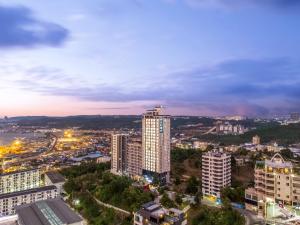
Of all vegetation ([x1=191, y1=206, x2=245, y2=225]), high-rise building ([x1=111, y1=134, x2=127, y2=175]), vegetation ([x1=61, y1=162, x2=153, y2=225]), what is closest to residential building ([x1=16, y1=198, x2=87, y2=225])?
vegetation ([x1=61, y1=162, x2=153, y2=225])

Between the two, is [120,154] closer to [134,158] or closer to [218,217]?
[134,158]

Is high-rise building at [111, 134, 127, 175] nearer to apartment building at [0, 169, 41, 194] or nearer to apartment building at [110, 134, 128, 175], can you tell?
apartment building at [110, 134, 128, 175]

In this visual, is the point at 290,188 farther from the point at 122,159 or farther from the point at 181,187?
the point at 122,159

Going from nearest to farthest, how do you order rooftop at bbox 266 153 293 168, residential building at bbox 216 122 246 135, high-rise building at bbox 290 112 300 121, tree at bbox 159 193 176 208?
rooftop at bbox 266 153 293 168
tree at bbox 159 193 176 208
residential building at bbox 216 122 246 135
high-rise building at bbox 290 112 300 121

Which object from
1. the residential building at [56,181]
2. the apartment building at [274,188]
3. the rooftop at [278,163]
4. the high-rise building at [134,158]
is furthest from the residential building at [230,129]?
the apartment building at [274,188]

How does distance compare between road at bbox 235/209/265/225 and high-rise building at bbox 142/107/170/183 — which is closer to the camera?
road at bbox 235/209/265/225
